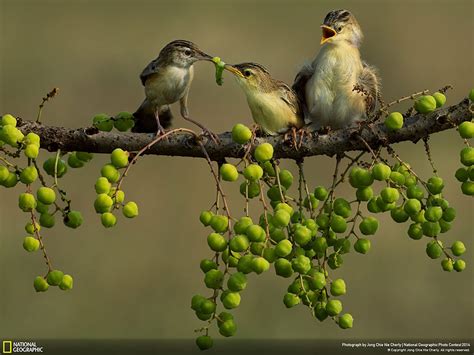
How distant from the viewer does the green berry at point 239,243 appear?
2225 mm

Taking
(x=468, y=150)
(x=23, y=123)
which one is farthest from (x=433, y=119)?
Result: (x=23, y=123)

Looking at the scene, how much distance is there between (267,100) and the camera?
317 centimetres

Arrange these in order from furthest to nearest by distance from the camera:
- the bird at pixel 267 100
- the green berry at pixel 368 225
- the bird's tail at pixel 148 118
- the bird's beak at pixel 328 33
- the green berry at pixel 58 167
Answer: the bird's tail at pixel 148 118
the bird's beak at pixel 328 33
the bird at pixel 267 100
the green berry at pixel 58 167
the green berry at pixel 368 225

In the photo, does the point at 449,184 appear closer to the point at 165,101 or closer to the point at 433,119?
the point at 165,101

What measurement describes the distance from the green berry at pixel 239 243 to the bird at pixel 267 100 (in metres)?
0.92

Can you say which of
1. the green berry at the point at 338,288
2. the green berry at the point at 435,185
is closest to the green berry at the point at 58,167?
the green berry at the point at 338,288

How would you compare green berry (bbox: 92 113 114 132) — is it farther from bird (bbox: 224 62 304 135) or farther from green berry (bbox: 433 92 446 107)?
green berry (bbox: 433 92 446 107)

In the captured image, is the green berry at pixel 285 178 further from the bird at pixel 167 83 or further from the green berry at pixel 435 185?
the bird at pixel 167 83

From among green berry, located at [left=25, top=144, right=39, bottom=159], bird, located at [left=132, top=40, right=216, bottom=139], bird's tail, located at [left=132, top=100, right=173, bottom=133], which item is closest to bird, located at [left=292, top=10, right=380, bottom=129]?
bird, located at [left=132, top=40, right=216, bottom=139]

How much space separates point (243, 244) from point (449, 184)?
9.20 metres

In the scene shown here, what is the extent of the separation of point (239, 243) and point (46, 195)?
2.00 ft

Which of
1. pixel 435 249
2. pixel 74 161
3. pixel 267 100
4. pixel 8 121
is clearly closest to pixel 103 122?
pixel 74 161

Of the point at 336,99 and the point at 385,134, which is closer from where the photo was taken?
the point at 385,134

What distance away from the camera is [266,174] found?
2652mm
